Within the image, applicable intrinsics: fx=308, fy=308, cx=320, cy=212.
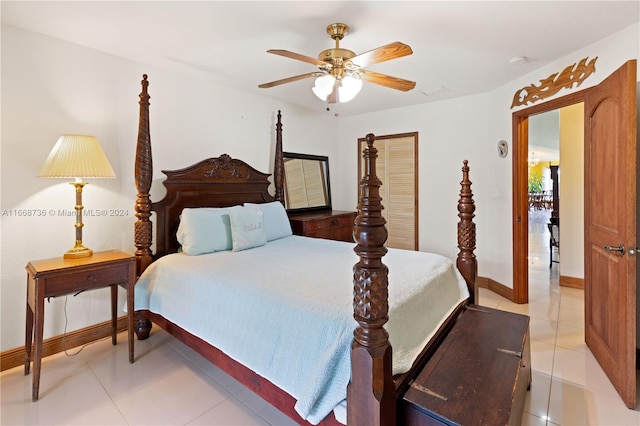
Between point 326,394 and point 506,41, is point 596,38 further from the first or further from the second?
point 326,394

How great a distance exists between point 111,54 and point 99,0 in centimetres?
88

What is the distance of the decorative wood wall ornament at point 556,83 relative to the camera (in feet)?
8.66

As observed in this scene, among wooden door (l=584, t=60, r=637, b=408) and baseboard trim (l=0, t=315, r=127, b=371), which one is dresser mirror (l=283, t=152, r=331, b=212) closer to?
baseboard trim (l=0, t=315, r=127, b=371)

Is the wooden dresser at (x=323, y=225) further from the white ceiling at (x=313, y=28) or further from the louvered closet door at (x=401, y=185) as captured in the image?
the white ceiling at (x=313, y=28)

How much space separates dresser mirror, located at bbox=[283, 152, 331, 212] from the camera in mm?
4312

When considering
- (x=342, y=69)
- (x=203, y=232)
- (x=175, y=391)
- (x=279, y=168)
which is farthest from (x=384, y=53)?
(x=175, y=391)

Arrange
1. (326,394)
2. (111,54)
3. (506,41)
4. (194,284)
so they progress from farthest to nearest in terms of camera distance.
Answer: (111,54) < (506,41) < (194,284) < (326,394)

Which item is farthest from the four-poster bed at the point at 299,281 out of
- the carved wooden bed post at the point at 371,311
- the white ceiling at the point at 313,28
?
the white ceiling at the point at 313,28

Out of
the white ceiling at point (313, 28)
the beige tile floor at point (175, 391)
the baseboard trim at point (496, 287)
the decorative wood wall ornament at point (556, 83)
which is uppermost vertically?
the white ceiling at point (313, 28)

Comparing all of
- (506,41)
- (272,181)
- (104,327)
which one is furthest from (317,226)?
(506,41)

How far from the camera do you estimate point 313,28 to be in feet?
7.36

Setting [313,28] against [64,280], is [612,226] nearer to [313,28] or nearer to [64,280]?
[313,28]

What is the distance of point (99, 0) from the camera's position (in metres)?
1.94

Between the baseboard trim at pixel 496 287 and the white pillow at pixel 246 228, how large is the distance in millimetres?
2875
